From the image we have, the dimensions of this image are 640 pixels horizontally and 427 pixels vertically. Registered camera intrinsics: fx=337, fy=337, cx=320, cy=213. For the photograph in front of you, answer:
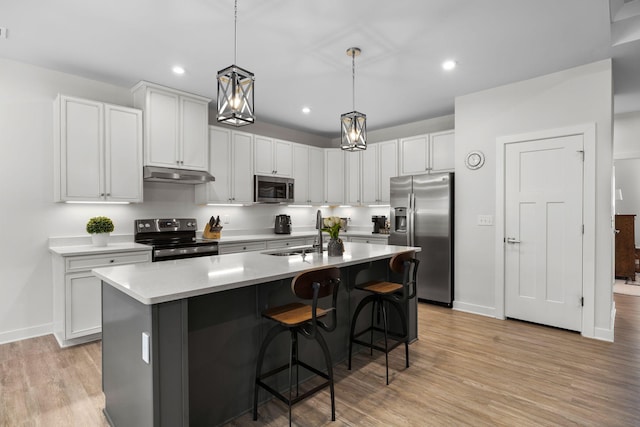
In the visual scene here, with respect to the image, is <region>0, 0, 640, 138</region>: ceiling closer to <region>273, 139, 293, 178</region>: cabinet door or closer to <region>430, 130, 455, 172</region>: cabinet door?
<region>430, 130, 455, 172</region>: cabinet door

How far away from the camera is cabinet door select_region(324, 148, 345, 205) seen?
616 cm

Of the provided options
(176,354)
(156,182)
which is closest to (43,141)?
(156,182)

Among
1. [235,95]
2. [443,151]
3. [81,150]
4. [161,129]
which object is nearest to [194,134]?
[161,129]

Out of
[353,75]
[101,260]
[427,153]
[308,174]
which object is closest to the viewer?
[101,260]

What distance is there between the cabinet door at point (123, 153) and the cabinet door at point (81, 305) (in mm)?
918

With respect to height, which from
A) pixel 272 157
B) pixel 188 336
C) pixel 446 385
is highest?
pixel 272 157

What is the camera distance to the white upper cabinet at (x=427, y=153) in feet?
15.9

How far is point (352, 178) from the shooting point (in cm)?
607

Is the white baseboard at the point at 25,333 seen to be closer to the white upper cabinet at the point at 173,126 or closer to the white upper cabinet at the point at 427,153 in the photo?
the white upper cabinet at the point at 173,126

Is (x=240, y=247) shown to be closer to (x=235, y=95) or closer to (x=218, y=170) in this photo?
(x=218, y=170)

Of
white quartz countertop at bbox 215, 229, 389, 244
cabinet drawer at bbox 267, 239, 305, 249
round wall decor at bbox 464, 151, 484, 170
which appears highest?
round wall decor at bbox 464, 151, 484, 170

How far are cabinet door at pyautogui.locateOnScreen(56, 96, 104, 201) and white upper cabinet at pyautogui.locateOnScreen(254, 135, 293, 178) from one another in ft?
6.72

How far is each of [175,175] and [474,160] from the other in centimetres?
366

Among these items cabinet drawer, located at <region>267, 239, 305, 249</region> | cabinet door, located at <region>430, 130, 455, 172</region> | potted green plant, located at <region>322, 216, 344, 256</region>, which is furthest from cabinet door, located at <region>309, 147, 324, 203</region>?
potted green plant, located at <region>322, 216, 344, 256</region>
